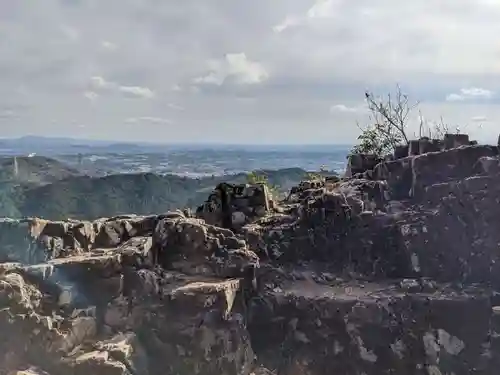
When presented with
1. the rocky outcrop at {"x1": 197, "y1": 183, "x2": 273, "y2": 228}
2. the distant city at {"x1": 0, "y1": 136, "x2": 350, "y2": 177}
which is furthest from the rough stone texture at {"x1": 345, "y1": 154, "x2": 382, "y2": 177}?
the distant city at {"x1": 0, "y1": 136, "x2": 350, "y2": 177}

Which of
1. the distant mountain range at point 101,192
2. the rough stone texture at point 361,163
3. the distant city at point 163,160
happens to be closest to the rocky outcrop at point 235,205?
the rough stone texture at point 361,163

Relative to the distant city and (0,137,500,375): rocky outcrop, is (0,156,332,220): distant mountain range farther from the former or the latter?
(0,137,500,375): rocky outcrop

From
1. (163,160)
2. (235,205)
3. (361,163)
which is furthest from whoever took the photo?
(163,160)

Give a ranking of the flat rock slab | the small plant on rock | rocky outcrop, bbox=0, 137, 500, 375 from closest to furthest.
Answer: rocky outcrop, bbox=0, 137, 500, 375 → the flat rock slab → the small plant on rock

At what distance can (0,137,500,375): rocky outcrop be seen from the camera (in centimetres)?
1423

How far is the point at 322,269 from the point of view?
16.9 meters

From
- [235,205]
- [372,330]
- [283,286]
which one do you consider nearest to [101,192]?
[235,205]

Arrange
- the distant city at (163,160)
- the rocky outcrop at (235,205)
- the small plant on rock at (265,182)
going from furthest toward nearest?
the distant city at (163,160)
the small plant on rock at (265,182)
the rocky outcrop at (235,205)

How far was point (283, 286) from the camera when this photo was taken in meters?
16.3

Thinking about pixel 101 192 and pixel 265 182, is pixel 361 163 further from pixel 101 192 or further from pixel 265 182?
pixel 101 192

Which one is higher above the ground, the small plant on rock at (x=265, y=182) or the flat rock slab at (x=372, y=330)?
the small plant on rock at (x=265, y=182)

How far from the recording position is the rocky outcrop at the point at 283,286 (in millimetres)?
14227

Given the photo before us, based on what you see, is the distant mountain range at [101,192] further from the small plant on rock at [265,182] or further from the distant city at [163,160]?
the small plant on rock at [265,182]

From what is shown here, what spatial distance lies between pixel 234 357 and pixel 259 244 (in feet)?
12.7
